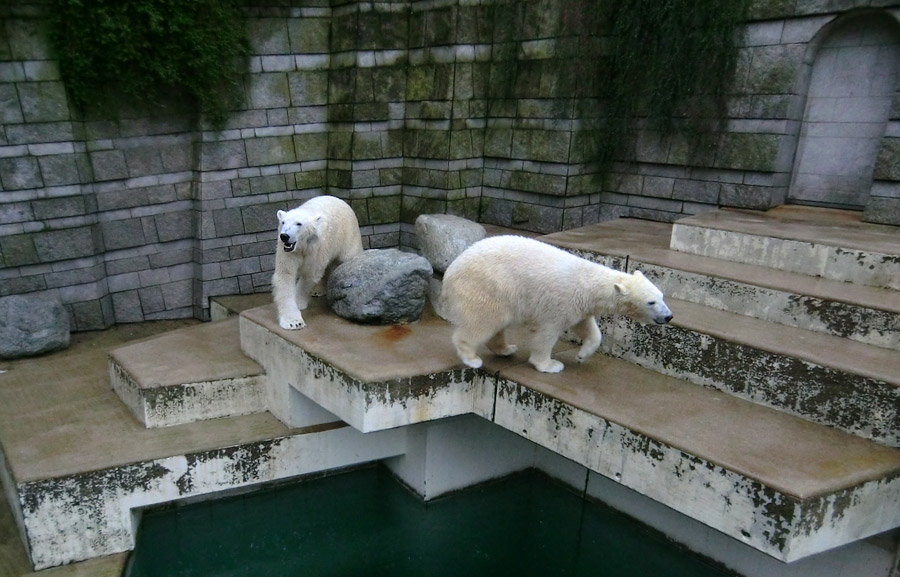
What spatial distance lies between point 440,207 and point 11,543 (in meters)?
5.07

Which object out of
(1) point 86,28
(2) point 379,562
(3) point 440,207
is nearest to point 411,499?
(2) point 379,562

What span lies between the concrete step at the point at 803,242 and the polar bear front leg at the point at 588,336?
1748mm

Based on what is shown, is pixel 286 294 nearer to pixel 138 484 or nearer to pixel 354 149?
pixel 138 484

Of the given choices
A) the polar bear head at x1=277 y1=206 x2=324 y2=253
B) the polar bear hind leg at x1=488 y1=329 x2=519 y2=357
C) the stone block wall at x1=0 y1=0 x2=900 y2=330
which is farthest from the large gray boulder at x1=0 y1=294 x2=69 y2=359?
the polar bear hind leg at x1=488 y1=329 x2=519 y2=357

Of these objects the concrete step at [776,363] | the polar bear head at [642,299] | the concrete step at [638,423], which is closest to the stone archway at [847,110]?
the concrete step at [776,363]

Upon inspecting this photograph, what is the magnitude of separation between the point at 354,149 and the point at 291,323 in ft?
10.7

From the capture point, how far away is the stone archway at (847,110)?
546 centimetres

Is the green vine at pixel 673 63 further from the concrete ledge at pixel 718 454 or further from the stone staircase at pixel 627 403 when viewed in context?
the concrete ledge at pixel 718 454

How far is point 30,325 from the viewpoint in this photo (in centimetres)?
585

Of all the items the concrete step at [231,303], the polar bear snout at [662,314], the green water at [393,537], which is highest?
the polar bear snout at [662,314]

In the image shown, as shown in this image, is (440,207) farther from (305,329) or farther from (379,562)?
(379,562)

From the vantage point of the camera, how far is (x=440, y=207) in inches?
289

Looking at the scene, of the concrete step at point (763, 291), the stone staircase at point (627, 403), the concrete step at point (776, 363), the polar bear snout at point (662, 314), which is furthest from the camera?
the concrete step at point (763, 291)

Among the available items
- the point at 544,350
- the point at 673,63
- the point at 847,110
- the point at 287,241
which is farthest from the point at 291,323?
the point at 847,110
